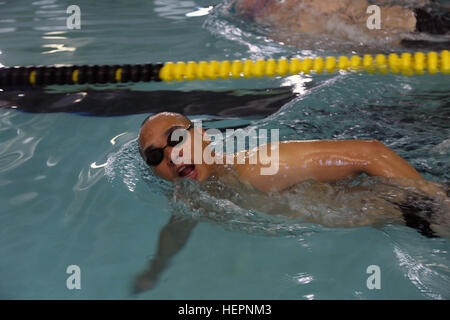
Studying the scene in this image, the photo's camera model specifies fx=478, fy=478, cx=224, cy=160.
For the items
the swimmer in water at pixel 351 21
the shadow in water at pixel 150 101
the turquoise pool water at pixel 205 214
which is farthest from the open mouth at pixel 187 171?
the swimmer in water at pixel 351 21

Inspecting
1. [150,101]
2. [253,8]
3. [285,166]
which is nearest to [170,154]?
[285,166]

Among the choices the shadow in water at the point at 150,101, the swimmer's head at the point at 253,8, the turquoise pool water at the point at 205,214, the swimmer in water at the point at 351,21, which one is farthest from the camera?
the swimmer's head at the point at 253,8

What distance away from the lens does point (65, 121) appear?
3.44 meters

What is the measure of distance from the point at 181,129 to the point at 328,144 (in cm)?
65

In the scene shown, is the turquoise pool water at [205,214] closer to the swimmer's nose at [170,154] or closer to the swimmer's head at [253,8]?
the swimmer's nose at [170,154]

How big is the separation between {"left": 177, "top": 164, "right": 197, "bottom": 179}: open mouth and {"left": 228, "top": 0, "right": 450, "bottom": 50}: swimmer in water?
2818 mm

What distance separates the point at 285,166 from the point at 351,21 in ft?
10.4

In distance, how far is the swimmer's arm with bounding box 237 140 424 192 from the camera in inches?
80.9

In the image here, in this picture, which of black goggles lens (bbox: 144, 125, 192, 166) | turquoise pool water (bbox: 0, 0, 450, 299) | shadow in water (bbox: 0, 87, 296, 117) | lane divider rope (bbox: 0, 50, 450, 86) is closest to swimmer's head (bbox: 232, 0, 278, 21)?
turquoise pool water (bbox: 0, 0, 450, 299)

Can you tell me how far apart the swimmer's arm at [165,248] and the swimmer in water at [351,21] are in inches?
113

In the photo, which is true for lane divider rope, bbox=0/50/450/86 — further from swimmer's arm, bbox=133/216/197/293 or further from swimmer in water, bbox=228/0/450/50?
swimmer's arm, bbox=133/216/197/293

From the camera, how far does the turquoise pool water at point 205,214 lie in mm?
1886
